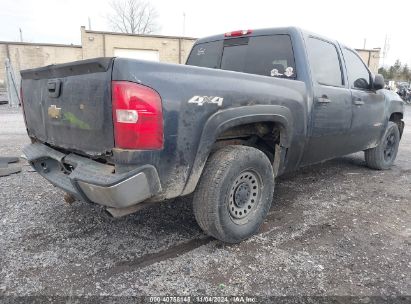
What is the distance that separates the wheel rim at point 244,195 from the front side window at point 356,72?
2.20 m

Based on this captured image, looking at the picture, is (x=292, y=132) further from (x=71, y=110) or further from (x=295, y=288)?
(x=71, y=110)

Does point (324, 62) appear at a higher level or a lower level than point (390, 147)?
higher

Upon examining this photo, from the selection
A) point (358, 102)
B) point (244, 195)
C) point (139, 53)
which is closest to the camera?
point (244, 195)

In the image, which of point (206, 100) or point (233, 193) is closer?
point (206, 100)

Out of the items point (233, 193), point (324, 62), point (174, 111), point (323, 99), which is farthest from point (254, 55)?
point (174, 111)

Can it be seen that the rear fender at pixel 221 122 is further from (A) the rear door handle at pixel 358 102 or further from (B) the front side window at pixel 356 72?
(B) the front side window at pixel 356 72

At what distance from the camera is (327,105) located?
3818mm

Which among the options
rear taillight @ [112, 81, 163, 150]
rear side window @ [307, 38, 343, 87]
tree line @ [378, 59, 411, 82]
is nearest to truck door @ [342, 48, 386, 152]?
rear side window @ [307, 38, 343, 87]

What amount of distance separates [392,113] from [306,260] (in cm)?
374

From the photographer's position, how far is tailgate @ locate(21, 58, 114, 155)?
2.29 meters

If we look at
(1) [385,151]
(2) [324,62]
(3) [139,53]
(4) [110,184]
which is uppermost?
(2) [324,62]

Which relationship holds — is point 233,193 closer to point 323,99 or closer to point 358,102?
point 323,99

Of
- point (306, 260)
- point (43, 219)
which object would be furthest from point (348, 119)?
point (43, 219)

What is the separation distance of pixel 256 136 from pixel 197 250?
1274mm
